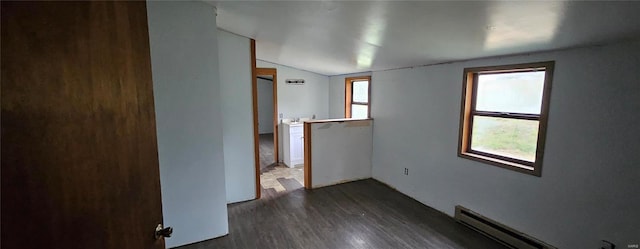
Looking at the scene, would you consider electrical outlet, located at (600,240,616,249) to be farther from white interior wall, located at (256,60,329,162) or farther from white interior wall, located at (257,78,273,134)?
white interior wall, located at (257,78,273,134)

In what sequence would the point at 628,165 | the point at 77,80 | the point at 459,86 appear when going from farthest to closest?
the point at 459,86 < the point at 628,165 < the point at 77,80

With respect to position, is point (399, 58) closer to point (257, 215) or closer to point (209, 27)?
point (209, 27)

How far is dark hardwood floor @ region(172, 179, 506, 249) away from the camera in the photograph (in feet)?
9.09

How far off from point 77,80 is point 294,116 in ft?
16.6

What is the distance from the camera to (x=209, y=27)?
2.58 m

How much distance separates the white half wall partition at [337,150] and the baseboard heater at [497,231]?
175cm

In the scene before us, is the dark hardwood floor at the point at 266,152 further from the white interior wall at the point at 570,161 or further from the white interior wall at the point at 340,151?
the white interior wall at the point at 570,161

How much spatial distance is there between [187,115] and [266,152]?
169 inches

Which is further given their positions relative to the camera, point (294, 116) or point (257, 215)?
point (294, 116)

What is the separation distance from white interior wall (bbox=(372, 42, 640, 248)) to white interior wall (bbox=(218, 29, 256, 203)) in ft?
7.66

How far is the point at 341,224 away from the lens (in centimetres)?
316

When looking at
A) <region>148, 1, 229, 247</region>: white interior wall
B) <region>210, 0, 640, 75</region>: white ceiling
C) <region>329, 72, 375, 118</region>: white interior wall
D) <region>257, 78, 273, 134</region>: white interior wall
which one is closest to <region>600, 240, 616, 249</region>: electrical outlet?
<region>210, 0, 640, 75</region>: white ceiling

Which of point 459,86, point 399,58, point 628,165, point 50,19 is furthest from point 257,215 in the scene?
point 628,165

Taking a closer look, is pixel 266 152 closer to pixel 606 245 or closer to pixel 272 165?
pixel 272 165
